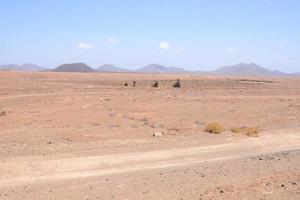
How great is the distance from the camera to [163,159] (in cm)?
1664

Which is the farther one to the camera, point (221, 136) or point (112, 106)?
point (112, 106)

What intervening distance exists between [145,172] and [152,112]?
833 inches

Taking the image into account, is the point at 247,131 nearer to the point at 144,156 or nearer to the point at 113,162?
the point at 144,156

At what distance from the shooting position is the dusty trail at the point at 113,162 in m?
13.9

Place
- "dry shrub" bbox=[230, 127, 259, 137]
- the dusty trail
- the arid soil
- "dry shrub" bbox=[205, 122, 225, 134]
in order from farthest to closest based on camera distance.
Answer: "dry shrub" bbox=[205, 122, 225, 134]
"dry shrub" bbox=[230, 127, 259, 137]
the dusty trail
the arid soil

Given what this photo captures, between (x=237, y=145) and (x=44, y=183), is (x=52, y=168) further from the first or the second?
(x=237, y=145)

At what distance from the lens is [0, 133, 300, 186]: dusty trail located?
1385cm

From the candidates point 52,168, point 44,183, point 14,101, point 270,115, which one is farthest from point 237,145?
point 14,101

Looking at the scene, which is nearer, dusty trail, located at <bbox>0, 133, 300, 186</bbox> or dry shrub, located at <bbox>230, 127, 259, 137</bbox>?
dusty trail, located at <bbox>0, 133, 300, 186</bbox>

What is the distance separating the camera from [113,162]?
1595 centimetres

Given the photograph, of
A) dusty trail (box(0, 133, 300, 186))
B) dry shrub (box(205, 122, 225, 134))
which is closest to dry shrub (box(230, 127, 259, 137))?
dry shrub (box(205, 122, 225, 134))

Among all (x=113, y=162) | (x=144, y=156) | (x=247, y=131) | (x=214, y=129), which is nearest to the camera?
(x=113, y=162)

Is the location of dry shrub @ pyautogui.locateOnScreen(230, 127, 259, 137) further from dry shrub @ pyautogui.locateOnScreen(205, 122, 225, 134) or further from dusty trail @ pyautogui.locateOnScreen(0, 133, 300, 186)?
dusty trail @ pyautogui.locateOnScreen(0, 133, 300, 186)

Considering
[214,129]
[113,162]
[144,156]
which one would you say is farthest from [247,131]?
[113,162]
